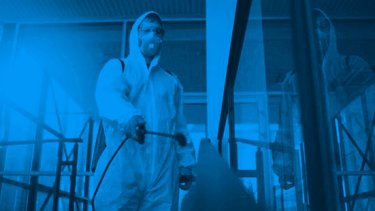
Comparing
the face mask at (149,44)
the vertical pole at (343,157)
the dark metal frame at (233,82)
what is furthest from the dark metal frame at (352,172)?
the face mask at (149,44)

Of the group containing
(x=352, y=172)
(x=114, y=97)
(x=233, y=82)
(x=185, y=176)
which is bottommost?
(x=352, y=172)

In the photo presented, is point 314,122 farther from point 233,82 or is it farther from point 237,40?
point 233,82

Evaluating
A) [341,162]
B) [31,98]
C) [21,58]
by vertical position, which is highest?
[21,58]

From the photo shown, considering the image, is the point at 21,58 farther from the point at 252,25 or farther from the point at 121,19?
the point at 252,25

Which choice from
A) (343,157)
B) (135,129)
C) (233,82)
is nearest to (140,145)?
(135,129)

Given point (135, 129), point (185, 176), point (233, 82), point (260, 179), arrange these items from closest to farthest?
1. point (135, 129)
2. point (185, 176)
3. point (260, 179)
4. point (233, 82)

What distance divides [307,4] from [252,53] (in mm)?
1001

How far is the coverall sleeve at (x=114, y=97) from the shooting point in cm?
126

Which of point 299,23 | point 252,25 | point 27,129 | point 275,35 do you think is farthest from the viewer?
point 27,129

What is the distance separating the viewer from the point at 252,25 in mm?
1302

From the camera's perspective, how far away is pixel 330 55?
1.43 ft

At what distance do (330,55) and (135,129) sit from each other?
0.85 meters

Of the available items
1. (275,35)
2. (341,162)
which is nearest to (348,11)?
(341,162)

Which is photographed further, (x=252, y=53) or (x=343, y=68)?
(x=252, y=53)
